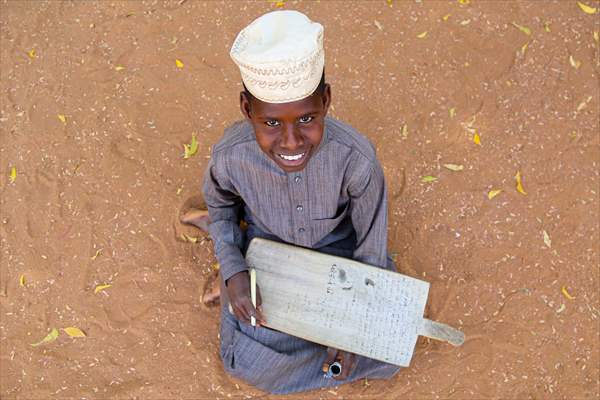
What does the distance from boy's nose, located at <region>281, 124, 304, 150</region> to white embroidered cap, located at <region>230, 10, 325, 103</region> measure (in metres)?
0.13

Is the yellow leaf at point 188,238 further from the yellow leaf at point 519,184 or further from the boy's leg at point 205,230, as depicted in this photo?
the yellow leaf at point 519,184

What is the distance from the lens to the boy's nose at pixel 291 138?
1478 millimetres

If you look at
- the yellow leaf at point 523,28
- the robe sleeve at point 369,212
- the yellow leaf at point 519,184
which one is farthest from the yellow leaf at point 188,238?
the yellow leaf at point 523,28

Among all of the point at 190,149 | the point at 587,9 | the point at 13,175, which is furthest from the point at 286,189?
the point at 587,9

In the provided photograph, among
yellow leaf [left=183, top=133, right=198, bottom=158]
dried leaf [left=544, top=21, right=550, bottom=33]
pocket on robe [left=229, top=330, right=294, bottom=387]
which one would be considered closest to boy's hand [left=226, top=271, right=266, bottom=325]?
pocket on robe [left=229, top=330, right=294, bottom=387]

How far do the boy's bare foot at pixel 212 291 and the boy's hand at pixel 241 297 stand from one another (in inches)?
20.2

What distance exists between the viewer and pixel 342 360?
214 centimetres

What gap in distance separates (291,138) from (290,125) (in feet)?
0.13

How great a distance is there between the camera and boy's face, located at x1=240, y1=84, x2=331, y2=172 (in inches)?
56.2

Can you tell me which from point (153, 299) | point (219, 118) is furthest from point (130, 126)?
point (153, 299)

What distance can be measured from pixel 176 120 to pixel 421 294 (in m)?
1.58

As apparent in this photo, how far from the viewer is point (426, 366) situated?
2.46m

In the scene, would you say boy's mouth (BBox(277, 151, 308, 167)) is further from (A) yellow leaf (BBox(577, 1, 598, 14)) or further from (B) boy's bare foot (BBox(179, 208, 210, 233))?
(A) yellow leaf (BBox(577, 1, 598, 14))

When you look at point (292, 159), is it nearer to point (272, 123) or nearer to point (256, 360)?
point (272, 123)
